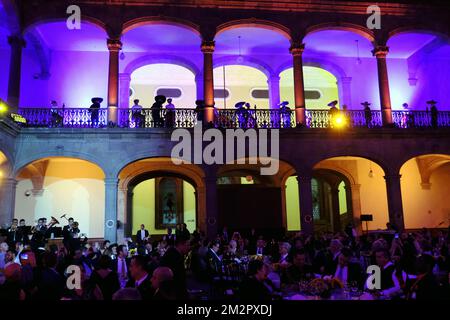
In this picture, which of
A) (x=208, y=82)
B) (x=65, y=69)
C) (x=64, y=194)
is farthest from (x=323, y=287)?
(x=65, y=69)

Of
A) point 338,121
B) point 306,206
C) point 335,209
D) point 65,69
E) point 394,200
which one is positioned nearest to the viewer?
point 306,206

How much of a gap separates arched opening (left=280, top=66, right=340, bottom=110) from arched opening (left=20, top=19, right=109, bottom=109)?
904cm

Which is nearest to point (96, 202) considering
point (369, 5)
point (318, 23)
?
point (318, 23)

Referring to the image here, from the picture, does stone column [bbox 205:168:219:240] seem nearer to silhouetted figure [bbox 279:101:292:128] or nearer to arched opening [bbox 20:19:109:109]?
silhouetted figure [bbox 279:101:292:128]

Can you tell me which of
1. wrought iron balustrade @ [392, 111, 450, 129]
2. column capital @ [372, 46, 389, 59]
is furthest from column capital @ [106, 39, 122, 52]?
wrought iron balustrade @ [392, 111, 450, 129]

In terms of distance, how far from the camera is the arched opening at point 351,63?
19.4 metres

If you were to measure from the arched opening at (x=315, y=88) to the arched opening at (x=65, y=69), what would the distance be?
9.04 metres

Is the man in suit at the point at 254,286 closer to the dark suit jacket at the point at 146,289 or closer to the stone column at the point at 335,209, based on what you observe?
the dark suit jacket at the point at 146,289

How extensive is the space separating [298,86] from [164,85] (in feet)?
24.8

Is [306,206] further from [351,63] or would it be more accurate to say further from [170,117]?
[351,63]

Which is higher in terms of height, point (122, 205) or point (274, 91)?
point (274, 91)

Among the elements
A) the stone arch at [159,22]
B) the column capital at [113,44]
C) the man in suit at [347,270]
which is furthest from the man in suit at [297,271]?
the column capital at [113,44]

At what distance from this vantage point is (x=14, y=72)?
49.9 ft
